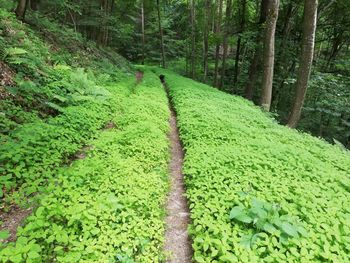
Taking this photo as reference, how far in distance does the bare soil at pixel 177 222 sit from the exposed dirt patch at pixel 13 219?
216 centimetres

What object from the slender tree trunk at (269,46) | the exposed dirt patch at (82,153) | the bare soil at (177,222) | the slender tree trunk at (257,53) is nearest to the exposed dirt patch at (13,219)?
the exposed dirt patch at (82,153)

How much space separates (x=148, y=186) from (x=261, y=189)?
6.84 ft

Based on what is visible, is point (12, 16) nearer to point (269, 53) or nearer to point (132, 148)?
point (132, 148)

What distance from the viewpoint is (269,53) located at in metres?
11.9

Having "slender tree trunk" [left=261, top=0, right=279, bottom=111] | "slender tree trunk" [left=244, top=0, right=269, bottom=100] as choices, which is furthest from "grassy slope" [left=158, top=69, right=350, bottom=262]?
"slender tree trunk" [left=244, top=0, right=269, bottom=100]

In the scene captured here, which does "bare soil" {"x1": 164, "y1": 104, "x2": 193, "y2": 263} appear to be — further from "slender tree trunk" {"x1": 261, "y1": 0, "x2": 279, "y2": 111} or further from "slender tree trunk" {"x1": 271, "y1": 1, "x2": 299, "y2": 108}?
"slender tree trunk" {"x1": 271, "y1": 1, "x2": 299, "y2": 108}

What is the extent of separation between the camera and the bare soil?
3.90 m

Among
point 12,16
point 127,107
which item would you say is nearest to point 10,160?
point 127,107

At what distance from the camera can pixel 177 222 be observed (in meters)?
4.59

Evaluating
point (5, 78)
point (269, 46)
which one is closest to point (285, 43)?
point (269, 46)

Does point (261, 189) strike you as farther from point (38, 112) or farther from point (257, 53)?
point (257, 53)

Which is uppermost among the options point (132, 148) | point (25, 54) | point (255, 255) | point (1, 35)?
point (1, 35)

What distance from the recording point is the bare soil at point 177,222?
390 centimetres

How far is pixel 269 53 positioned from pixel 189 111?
4808 mm
